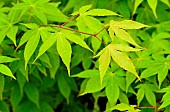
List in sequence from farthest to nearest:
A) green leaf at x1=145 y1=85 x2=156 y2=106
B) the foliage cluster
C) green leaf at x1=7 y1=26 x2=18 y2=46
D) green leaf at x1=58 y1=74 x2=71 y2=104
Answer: green leaf at x1=58 y1=74 x2=71 y2=104 → green leaf at x1=145 y1=85 x2=156 y2=106 → green leaf at x1=7 y1=26 x2=18 y2=46 → the foliage cluster

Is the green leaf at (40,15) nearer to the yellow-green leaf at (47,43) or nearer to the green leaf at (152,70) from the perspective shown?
the yellow-green leaf at (47,43)

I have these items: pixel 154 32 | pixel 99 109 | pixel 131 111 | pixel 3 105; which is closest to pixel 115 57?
pixel 131 111

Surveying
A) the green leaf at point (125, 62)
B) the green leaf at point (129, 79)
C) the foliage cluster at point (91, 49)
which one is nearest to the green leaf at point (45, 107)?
the foliage cluster at point (91, 49)

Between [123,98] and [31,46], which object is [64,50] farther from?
[123,98]

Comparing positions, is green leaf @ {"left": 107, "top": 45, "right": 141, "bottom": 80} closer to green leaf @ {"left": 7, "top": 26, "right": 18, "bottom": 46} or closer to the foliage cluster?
the foliage cluster

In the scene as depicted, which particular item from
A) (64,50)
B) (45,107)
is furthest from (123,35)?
(45,107)

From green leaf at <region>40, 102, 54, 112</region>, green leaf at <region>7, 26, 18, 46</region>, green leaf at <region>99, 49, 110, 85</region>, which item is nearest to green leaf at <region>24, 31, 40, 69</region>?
green leaf at <region>7, 26, 18, 46</region>

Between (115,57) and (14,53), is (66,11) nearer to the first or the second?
(14,53)
